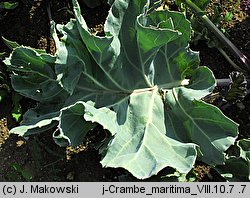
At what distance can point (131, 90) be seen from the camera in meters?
2.57

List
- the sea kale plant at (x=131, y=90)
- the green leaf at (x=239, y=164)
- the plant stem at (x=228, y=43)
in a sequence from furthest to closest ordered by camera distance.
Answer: the plant stem at (x=228, y=43) < the green leaf at (x=239, y=164) < the sea kale plant at (x=131, y=90)

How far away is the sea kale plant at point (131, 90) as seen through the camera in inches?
90.4

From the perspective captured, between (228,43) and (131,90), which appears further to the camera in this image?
(228,43)

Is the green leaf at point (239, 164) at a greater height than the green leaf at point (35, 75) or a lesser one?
lesser

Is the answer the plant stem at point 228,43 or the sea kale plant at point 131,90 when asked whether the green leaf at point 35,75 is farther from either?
the plant stem at point 228,43

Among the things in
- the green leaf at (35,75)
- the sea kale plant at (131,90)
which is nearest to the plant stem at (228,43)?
the sea kale plant at (131,90)

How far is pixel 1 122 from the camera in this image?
9.86 feet

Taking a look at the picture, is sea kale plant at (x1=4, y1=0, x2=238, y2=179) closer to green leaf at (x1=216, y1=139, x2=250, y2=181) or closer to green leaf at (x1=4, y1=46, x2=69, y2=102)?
green leaf at (x1=4, y1=46, x2=69, y2=102)

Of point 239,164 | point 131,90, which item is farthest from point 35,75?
point 239,164

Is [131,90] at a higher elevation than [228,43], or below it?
below

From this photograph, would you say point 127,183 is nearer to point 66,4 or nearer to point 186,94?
point 186,94

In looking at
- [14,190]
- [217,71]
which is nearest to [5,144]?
[14,190]

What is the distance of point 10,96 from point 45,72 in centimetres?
70

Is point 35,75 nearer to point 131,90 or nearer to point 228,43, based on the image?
point 131,90
